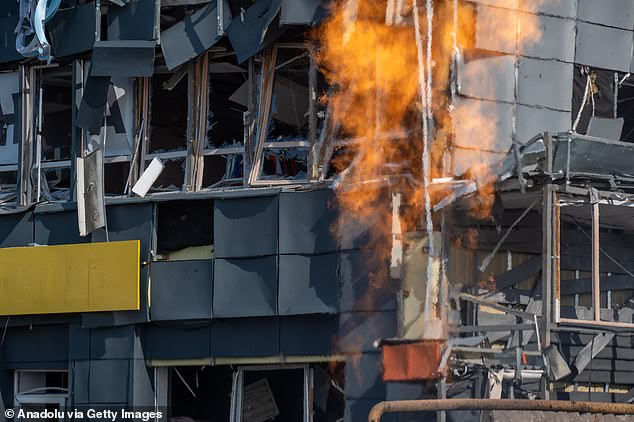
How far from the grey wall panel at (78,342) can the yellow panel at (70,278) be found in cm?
36

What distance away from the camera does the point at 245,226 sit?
58.6 ft

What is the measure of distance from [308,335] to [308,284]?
0.74 meters

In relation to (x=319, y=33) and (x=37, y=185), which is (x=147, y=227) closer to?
(x=37, y=185)

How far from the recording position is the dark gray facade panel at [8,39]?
19906mm

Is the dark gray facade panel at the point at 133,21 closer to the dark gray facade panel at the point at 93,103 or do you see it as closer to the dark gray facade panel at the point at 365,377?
the dark gray facade panel at the point at 93,103

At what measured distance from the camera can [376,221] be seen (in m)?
16.9

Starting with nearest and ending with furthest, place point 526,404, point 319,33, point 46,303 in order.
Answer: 1. point 526,404
2. point 319,33
3. point 46,303

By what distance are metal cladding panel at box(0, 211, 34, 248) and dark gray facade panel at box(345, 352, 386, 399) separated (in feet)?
19.9

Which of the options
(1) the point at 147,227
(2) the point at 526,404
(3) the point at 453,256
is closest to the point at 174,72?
(1) the point at 147,227

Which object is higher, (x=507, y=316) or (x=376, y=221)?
(x=376, y=221)

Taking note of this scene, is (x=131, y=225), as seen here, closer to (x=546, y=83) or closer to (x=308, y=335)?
(x=308, y=335)

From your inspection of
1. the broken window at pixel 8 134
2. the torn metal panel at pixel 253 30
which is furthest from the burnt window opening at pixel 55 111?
the torn metal panel at pixel 253 30

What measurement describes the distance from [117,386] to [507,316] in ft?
19.8

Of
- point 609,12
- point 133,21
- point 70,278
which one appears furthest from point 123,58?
point 609,12
